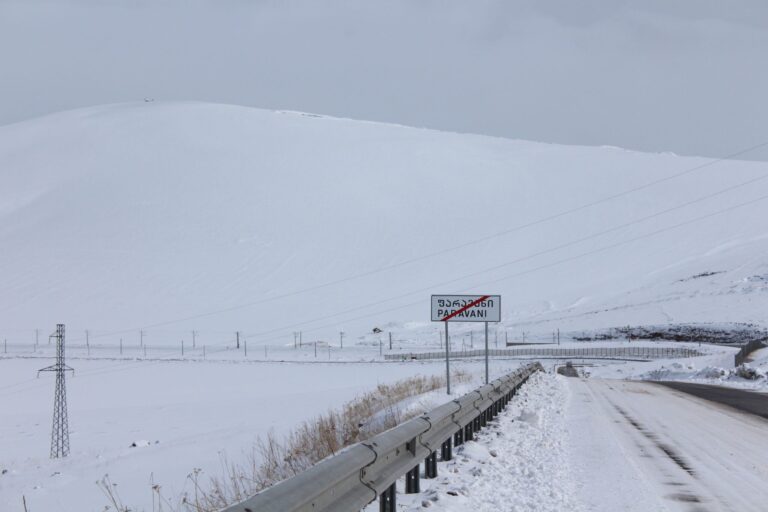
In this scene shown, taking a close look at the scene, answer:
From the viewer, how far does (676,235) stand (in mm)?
104625

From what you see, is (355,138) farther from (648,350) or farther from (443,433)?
(443,433)

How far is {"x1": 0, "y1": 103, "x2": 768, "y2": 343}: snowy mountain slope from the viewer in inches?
3317

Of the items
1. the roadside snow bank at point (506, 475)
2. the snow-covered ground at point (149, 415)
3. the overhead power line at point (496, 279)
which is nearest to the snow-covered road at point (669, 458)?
the roadside snow bank at point (506, 475)

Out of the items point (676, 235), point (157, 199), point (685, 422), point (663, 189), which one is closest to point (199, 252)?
point (157, 199)

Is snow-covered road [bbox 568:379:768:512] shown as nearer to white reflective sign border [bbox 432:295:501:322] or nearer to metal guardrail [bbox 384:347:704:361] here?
white reflective sign border [bbox 432:295:501:322]

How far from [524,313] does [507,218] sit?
87.9 ft

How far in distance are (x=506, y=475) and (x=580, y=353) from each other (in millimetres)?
56277

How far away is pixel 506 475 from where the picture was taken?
927 cm

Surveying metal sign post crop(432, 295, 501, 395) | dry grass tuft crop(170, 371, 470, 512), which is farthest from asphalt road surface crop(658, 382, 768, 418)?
dry grass tuft crop(170, 371, 470, 512)

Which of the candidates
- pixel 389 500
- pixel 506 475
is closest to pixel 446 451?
pixel 506 475

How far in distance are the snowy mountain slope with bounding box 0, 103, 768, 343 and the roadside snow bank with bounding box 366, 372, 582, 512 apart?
62.6 metres

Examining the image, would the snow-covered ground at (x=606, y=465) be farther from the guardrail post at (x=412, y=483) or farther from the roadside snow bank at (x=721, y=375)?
the roadside snow bank at (x=721, y=375)

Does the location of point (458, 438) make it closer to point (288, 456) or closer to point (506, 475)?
point (288, 456)

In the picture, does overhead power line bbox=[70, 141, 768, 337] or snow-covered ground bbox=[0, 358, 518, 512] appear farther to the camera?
overhead power line bbox=[70, 141, 768, 337]
